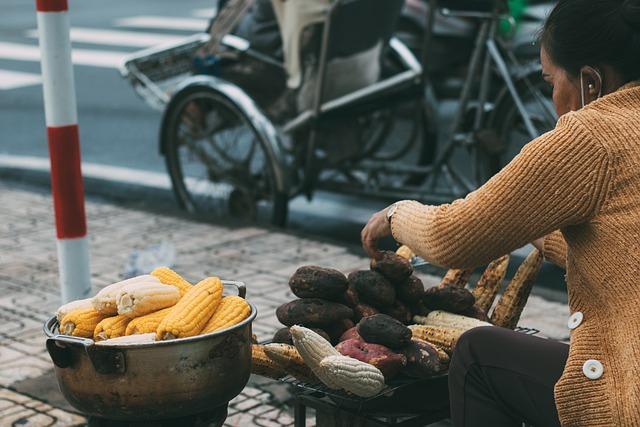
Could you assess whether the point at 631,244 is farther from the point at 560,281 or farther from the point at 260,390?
the point at 560,281

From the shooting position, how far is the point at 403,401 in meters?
3.01

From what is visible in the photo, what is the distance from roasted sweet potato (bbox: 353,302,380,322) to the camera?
10.7 ft

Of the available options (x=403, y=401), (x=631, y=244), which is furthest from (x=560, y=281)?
(x=631, y=244)

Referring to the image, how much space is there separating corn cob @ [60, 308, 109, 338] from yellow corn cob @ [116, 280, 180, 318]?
0.31ft

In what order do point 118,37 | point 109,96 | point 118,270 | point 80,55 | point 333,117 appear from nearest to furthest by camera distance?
point 118,270 < point 333,117 < point 109,96 < point 80,55 < point 118,37

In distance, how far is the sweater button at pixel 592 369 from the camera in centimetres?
249

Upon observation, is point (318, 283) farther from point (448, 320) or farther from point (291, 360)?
point (448, 320)

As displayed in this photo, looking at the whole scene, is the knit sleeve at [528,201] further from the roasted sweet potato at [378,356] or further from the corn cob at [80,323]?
the corn cob at [80,323]

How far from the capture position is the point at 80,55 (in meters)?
14.4

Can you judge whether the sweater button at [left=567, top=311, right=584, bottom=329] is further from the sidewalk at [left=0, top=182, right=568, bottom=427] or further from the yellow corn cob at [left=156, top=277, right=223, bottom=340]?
the sidewalk at [left=0, top=182, right=568, bottom=427]

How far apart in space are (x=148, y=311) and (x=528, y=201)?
106cm

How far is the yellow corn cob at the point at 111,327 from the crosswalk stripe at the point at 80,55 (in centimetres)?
1095

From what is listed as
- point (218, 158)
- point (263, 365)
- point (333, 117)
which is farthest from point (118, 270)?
point (263, 365)

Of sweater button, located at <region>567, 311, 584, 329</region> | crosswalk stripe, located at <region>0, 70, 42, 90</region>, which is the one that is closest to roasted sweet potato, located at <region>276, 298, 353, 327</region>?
sweater button, located at <region>567, 311, 584, 329</region>
